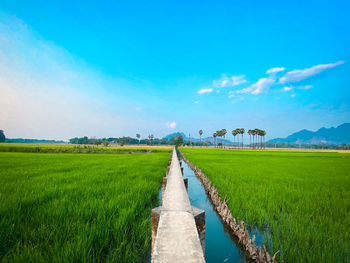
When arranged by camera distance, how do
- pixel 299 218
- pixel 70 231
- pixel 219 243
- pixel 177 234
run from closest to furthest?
pixel 177 234 → pixel 70 231 → pixel 219 243 → pixel 299 218

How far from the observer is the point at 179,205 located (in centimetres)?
272

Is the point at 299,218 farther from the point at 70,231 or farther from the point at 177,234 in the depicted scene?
the point at 70,231

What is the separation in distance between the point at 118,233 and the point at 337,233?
13.3 feet

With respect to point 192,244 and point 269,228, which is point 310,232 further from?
point 192,244

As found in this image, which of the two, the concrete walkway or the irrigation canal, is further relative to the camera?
the irrigation canal

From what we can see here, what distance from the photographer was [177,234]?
1823 millimetres

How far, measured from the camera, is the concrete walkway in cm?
146

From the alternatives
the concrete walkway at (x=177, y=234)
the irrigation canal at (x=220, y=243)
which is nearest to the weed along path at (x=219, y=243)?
the irrigation canal at (x=220, y=243)

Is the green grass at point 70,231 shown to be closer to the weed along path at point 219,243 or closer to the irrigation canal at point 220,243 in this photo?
the irrigation canal at point 220,243

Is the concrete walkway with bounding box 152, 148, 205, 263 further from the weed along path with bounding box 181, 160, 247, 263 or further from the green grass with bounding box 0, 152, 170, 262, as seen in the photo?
the weed along path with bounding box 181, 160, 247, 263

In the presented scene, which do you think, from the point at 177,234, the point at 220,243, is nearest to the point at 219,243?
the point at 220,243

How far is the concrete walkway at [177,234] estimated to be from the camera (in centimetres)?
146

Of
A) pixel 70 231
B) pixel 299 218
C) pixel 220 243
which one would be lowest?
pixel 220 243

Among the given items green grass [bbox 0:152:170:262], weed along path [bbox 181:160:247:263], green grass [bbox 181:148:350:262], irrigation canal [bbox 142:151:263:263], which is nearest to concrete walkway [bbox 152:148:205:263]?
green grass [bbox 0:152:170:262]
